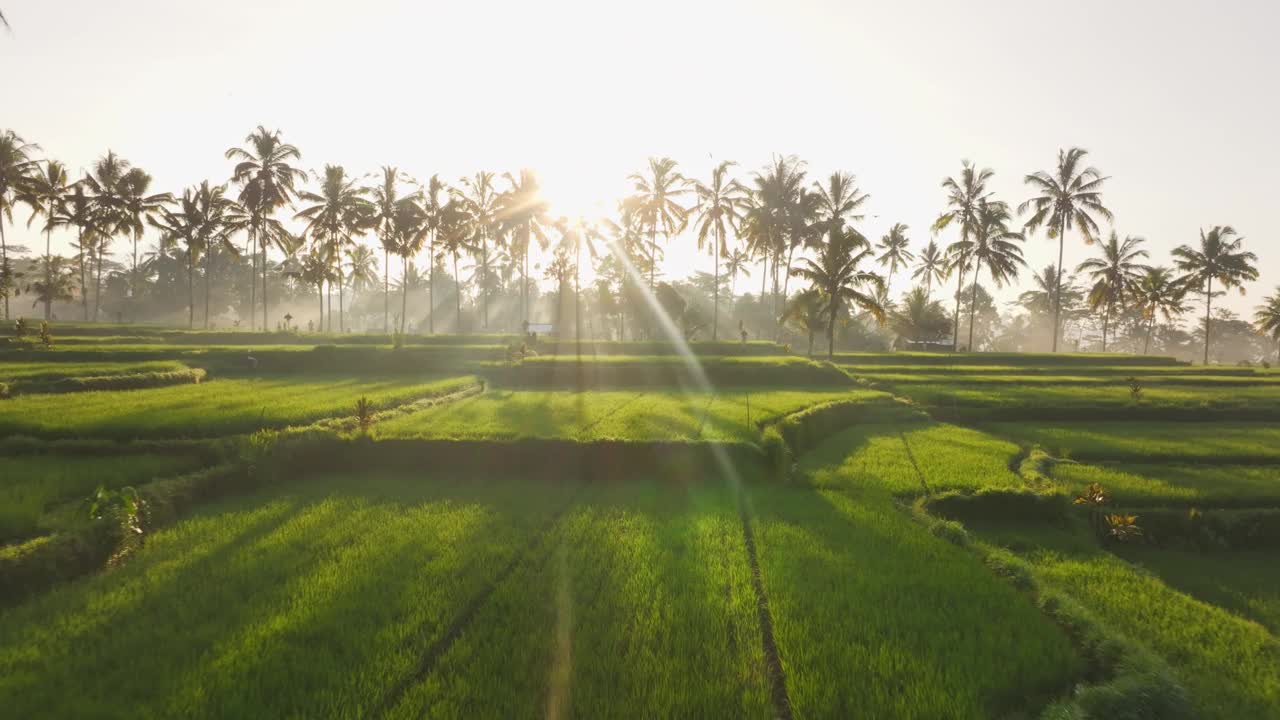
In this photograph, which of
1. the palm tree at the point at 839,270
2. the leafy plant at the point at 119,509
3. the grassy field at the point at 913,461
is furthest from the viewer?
the palm tree at the point at 839,270

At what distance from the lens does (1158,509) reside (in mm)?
8156

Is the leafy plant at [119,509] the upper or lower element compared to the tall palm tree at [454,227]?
lower

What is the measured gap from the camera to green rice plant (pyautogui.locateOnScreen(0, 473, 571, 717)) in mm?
3764

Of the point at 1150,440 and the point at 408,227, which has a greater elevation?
the point at 408,227

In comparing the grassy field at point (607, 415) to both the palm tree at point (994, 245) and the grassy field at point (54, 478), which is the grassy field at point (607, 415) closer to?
the grassy field at point (54, 478)

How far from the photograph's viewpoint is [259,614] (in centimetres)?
481

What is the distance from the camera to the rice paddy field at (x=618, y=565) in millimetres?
3930

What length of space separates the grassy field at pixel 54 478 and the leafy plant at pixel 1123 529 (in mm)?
12883

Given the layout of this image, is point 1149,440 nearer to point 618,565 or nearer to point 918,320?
point 618,565

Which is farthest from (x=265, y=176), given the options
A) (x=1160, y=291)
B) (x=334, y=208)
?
(x=1160, y=291)

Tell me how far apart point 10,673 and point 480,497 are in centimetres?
523

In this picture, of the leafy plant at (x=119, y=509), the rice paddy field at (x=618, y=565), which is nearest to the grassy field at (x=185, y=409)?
the rice paddy field at (x=618, y=565)

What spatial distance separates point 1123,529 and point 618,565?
6.90 meters

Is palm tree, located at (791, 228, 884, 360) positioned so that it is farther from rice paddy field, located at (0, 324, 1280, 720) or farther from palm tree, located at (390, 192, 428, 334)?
palm tree, located at (390, 192, 428, 334)
